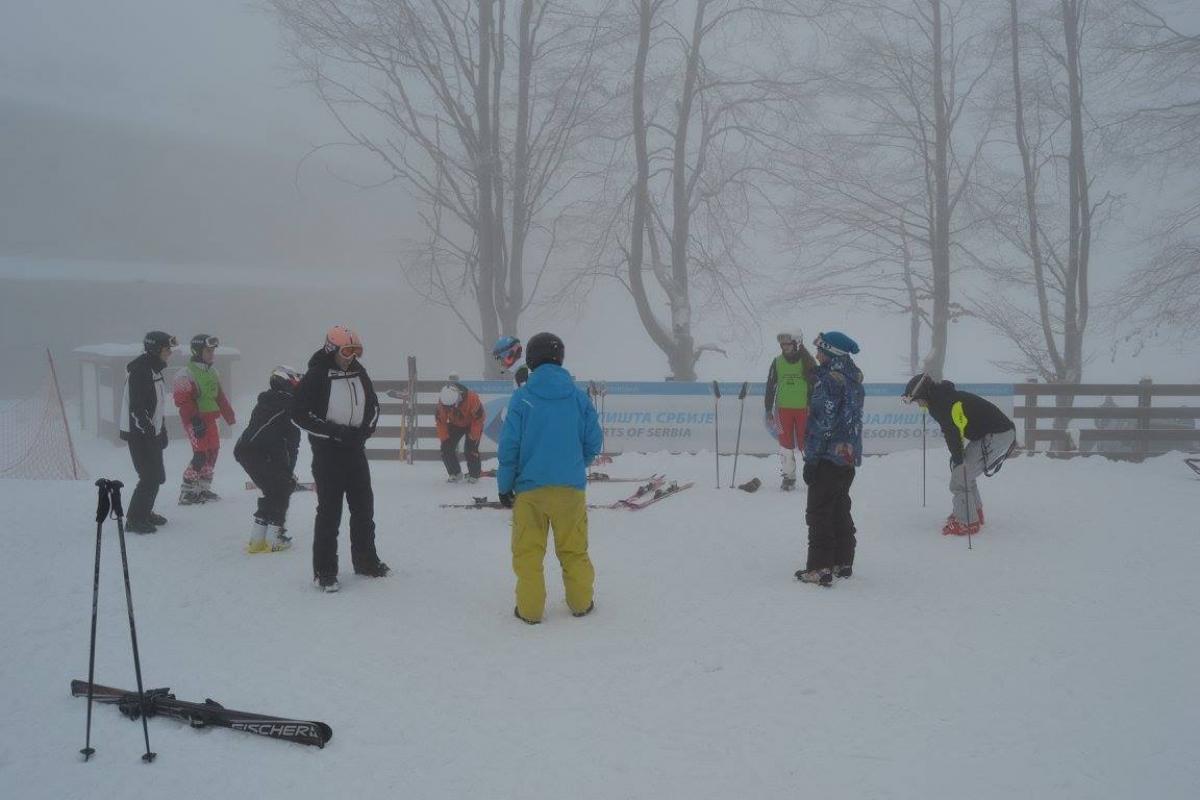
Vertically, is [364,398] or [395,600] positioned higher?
[364,398]

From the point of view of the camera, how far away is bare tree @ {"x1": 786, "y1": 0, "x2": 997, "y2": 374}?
672 inches

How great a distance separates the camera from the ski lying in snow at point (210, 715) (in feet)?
11.4

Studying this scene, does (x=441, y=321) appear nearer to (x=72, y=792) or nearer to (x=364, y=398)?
(x=364, y=398)

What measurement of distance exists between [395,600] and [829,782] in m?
3.59

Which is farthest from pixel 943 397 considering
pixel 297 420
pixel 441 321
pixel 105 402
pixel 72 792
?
pixel 441 321

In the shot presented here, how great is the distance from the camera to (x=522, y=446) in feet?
17.0

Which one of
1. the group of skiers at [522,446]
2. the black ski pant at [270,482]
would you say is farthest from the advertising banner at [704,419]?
the black ski pant at [270,482]

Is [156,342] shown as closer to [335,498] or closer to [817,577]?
[335,498]

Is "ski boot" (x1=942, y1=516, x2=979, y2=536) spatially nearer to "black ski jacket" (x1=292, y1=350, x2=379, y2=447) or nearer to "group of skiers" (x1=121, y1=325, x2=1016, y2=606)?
"group of skiers" (x1=121, y1=325, x2=1016, y2=606)

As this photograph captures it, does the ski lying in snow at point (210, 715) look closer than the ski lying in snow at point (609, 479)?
Yes

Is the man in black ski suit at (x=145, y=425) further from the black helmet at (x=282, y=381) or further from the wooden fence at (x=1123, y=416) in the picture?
the wooden fence at (x=1123, y=416)

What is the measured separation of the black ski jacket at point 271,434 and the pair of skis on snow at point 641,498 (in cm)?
231

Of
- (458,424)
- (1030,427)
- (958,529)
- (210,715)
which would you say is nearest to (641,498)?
(458,424)

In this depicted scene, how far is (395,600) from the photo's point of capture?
573 centimetres
